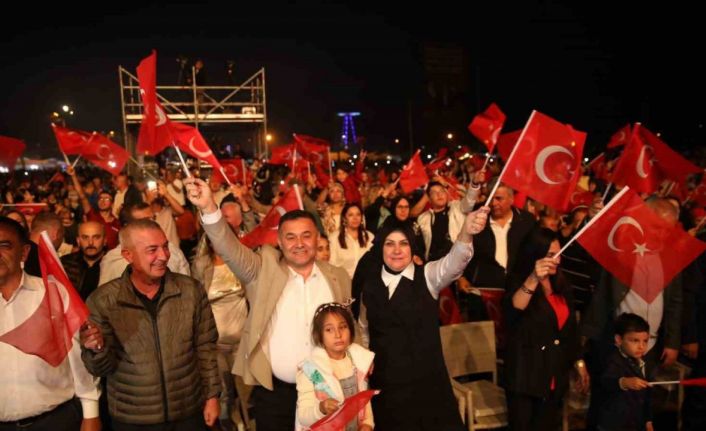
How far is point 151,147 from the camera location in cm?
479

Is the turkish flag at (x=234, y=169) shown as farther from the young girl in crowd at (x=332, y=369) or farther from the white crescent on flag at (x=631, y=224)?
the white crescent on flag at (x=631, y=224)

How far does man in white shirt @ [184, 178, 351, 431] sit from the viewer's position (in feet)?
11.0

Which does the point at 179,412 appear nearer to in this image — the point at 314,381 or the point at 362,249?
the point at 314,381

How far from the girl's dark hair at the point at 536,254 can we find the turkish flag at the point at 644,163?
1956mm

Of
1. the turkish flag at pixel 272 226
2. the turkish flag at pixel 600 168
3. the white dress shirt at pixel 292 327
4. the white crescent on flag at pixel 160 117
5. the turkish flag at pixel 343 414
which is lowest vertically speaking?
the turkish flag at pixel 343 414

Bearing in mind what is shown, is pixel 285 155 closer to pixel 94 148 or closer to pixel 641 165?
pixel 94 148

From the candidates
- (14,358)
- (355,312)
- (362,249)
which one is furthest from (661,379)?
(14,358)

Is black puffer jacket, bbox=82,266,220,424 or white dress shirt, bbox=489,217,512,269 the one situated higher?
white dress shirt, bbox=489,217,512,269

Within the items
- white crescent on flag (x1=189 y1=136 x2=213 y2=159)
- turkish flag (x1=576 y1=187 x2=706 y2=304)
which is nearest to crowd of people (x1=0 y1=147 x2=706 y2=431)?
turkish flag (x1=576 y1=187 x2=706 y2=304)

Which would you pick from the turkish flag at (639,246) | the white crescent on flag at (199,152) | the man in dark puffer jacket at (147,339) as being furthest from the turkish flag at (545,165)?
the white crescent on flag at (199,152)

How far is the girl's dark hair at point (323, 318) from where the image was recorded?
3.25m

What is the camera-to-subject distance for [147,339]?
3.10 metres

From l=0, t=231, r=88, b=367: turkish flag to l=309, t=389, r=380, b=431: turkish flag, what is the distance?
1338 millimetres

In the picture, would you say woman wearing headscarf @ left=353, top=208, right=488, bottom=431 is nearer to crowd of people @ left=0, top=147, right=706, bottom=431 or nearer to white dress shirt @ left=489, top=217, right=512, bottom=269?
crowd of people @ left=0, top=147, right=706, bottom=431
